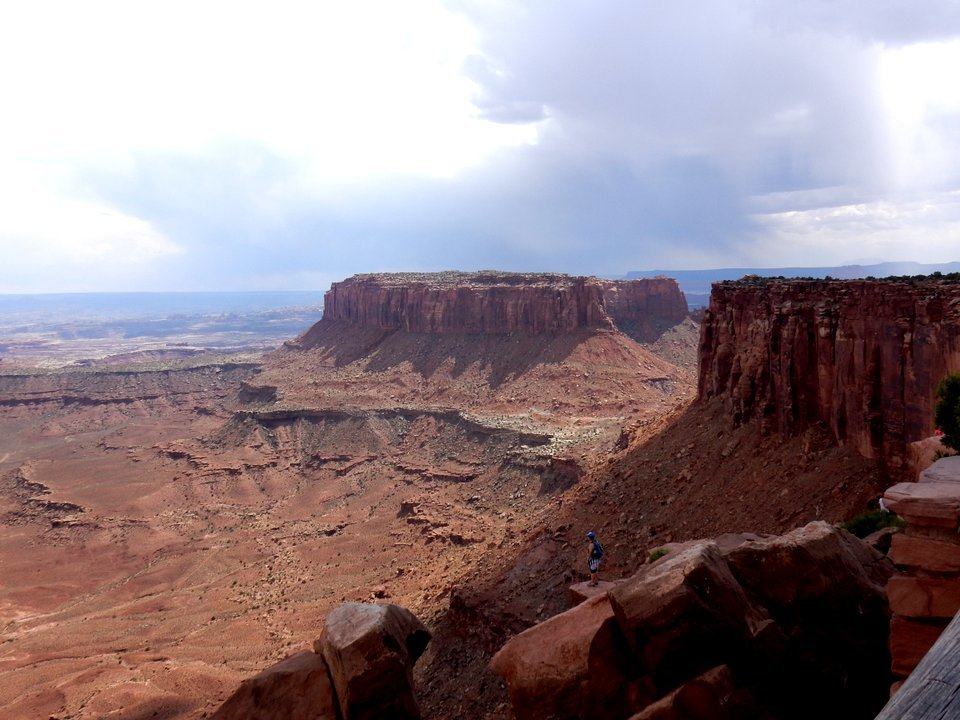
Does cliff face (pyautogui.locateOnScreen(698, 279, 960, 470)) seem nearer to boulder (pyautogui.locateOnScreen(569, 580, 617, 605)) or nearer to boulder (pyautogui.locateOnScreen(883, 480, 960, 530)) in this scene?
boulder (pyautogui.locateOnScreen(569, 580, 617, 605))

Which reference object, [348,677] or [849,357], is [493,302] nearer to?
[849,357]

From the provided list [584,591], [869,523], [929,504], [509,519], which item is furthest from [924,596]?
[509,519]

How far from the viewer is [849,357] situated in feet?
82.6

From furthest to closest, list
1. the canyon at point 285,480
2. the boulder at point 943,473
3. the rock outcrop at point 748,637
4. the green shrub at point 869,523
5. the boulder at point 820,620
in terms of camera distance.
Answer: the canyon at point 285,480, the green shrub at point 869,523, the boulder at point 820,620, the rock outcrop at point 748,637, the boulder at point 943,473

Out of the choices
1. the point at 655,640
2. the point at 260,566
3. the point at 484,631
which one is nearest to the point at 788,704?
the point at 655,640

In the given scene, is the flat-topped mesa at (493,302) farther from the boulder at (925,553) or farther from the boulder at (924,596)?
the boulder at (924,596)

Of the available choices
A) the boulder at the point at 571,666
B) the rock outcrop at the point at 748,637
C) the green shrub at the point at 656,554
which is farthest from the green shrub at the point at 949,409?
the boulder at the point at 571,666

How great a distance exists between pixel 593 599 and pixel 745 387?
20588mm

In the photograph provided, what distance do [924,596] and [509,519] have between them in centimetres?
4181

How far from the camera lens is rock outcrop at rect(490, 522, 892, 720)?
10164 mm

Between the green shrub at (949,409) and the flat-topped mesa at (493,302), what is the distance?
245ft

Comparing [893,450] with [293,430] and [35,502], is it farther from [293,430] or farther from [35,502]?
[35,502]

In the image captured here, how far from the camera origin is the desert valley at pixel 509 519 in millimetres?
11008

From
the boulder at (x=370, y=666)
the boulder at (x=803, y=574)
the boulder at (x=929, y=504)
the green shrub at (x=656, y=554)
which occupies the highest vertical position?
the boulder at (x=929, y=504)
